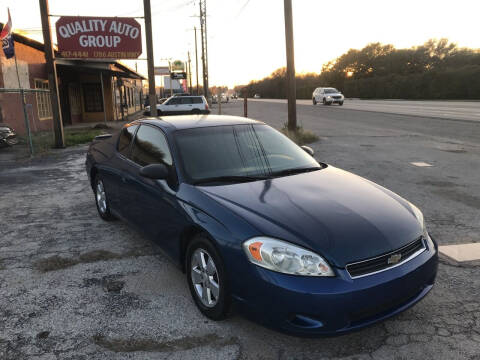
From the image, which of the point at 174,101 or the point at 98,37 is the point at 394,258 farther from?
the point at 174,101

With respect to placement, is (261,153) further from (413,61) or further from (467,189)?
(413,61)

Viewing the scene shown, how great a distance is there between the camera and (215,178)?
11.6ft

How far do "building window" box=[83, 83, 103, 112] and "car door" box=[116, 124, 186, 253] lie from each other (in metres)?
22.7

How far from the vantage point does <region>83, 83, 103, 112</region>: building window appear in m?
25.2

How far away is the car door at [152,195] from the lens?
11.6 feet

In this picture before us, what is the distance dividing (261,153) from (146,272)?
1.68 metres

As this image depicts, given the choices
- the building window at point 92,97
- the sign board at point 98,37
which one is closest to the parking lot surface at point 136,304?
the sign board at point 98,37

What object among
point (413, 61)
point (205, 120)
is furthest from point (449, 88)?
point (205, 120)

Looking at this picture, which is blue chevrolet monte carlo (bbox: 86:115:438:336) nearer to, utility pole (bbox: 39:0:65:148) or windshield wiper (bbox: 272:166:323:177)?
windshield wiper (bbox: 272:166:323:177)

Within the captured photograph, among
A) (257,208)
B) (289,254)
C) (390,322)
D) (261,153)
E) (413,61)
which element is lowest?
(390,322)

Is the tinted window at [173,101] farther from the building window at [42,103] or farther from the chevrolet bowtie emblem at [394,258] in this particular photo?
the chevrolet bowtie emblem at [394,258]

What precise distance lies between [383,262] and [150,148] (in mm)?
2649

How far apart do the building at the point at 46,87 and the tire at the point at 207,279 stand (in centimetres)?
1022

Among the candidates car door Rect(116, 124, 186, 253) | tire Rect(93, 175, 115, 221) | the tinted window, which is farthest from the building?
car door Rect(116, 124, 186, 253)
